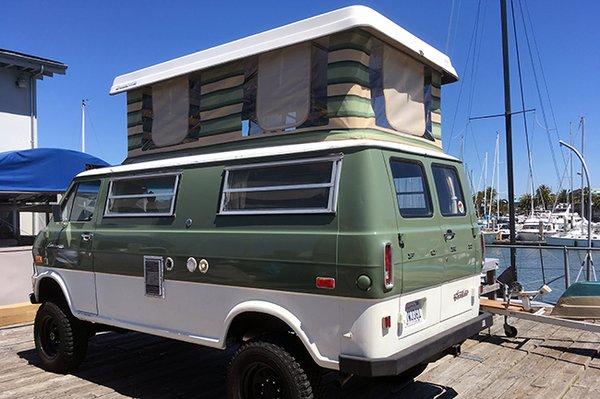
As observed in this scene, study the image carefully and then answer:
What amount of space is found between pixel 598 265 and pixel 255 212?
1017 centimetres

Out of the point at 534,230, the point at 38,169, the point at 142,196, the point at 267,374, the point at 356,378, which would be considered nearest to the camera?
the point at 267,374

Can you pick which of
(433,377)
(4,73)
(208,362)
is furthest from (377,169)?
(4,73)

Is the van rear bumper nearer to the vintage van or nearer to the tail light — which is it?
the vintage van

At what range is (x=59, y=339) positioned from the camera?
227 inches

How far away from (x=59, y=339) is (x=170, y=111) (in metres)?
2.78

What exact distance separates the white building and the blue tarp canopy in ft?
13.8

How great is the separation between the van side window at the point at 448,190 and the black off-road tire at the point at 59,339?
13.2ft

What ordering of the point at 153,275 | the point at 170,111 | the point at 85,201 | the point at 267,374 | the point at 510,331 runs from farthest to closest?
the point at 510,331 → the point at 85,201 → the point at 170,111 → the point at 153,275 → the point at 267,374

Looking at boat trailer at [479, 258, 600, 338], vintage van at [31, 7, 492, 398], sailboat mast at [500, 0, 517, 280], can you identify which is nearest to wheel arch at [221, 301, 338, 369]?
vintage van at [31, 7, 492, 398]

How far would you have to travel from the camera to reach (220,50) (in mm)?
4930

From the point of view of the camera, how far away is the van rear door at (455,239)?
4.32 meters

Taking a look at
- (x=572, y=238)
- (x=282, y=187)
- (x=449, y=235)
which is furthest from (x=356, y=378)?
(x=572, y=238)

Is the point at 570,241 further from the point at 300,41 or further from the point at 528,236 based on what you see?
the point at 300,41

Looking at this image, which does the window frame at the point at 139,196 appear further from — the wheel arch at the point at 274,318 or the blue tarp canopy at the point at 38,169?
the blue tarp canopy at the point at 38,169
